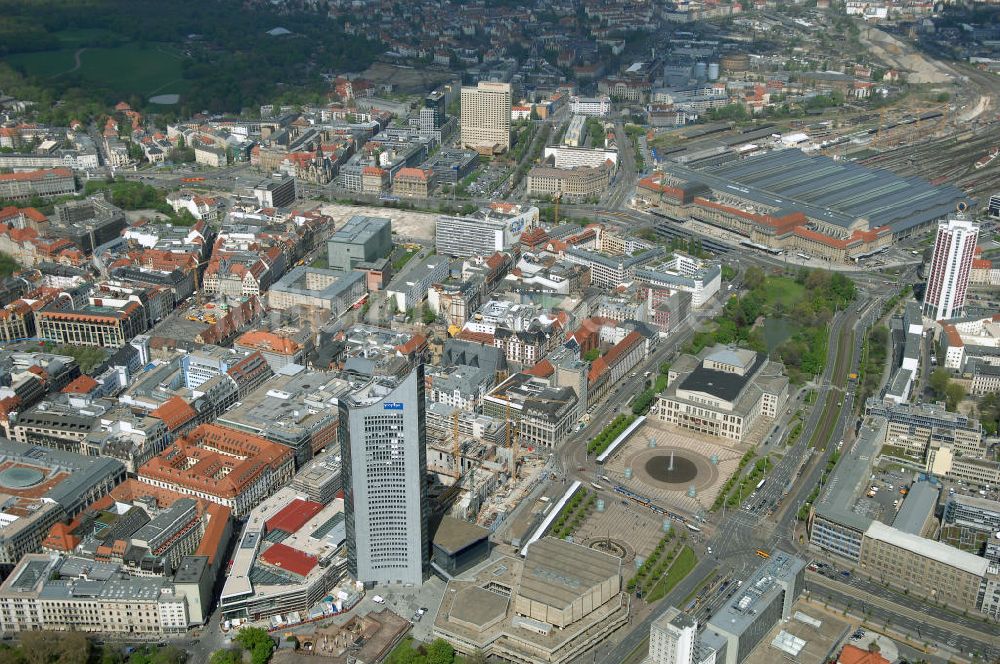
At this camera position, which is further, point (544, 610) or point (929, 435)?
point (929, 435)

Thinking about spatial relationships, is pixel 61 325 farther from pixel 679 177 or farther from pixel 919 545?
pixel 679 177

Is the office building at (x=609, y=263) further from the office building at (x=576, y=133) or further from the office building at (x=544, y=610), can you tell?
the office building at (x=544, y=610)

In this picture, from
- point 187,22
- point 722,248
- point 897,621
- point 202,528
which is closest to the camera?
point 897,621

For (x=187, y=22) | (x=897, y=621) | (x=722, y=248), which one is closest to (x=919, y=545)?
(x=897, y=621)

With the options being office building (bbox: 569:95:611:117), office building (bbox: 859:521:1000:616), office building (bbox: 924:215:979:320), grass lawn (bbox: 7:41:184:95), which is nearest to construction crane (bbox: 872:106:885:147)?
office building (bbox: 569:95:611:117)

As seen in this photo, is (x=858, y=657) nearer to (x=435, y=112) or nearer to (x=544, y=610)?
(x=544, y=610)

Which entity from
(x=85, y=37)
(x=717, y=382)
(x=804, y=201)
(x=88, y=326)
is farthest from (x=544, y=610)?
(x=85, y=37)
